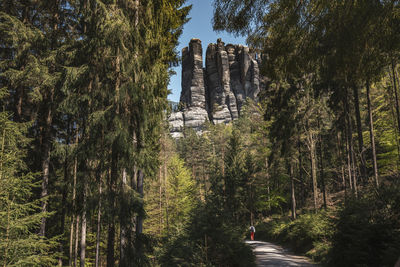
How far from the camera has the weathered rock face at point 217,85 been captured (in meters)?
73.4

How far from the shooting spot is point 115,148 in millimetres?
6730

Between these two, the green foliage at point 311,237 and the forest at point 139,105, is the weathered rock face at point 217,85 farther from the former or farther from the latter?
the forest at point 139,105

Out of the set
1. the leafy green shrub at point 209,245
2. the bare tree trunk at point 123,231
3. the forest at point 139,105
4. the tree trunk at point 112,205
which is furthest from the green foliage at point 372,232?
the tree trunk at point 112,205

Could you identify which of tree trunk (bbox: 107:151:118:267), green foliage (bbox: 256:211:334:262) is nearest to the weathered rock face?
green foliage (bbox: 256:211:334:262)

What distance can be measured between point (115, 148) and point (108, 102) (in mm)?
1428

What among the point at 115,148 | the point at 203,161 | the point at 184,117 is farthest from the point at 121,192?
the point at 184,117

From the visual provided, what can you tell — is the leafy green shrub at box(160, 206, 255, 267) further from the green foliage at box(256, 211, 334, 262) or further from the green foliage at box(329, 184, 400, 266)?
the green foliage at box(256, 211, 334, 262)

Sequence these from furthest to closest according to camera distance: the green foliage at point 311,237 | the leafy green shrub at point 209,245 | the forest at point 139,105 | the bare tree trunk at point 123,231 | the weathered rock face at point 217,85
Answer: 1. the weathered rock face at point 217,85
2. the green foliage at point 311,237
3. the leafy green shrub at point 209,245
4. the bare tree trunk at point 123,231
5. the forest at point 139,105

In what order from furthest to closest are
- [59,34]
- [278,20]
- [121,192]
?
[59,34] < [121,192] < [278,20]

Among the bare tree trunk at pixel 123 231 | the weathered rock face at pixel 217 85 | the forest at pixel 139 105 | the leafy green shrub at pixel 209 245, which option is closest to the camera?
the forest at pixel 139 105

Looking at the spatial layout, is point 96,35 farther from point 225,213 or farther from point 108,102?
point 225,213

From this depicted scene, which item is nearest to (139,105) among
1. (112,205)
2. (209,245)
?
(112,205)

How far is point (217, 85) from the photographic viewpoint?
75.6 m

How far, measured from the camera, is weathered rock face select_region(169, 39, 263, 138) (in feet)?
241
